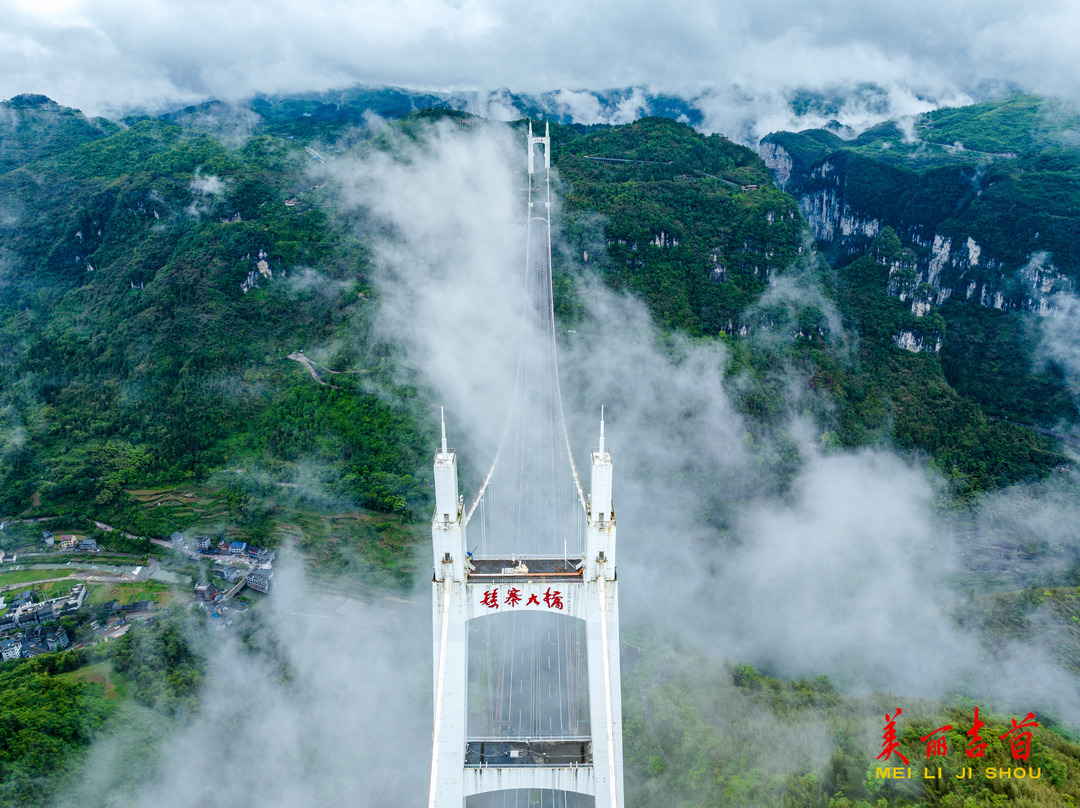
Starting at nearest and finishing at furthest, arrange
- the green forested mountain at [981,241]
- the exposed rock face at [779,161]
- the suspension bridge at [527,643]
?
1. the suspension bridge at [527,643]
2. the green forested mountain at [981,241]
3. the exposed rock face at [779,161]

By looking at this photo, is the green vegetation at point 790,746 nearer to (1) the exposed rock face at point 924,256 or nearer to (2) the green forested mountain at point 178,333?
(2) the green forested mountain at point 178,333

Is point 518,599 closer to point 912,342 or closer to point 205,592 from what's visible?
point 205,592

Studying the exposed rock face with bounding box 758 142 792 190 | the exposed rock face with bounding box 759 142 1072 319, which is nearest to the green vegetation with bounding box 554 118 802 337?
the exposed rock face with bounding box 759 142 1072 319

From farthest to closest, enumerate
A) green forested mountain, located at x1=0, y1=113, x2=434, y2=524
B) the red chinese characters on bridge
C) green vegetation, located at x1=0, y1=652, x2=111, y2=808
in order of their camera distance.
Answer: green forested mountain, located at x1=0, y1=113, x2=434, y2=524 < green vegetation, located at x1=0, y1=652, x2=111, y2=808 < the red chinese characters on bridge

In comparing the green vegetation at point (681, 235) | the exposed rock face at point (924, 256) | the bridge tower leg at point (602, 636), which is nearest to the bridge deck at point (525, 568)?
the bridge tower leg at point (602, 636)

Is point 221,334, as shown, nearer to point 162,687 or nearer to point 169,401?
point 169,401

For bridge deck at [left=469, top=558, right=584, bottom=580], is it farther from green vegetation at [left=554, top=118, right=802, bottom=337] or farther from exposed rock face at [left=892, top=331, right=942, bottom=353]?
exposed rock face at [left=892, top=331, right=942, bottom=353]

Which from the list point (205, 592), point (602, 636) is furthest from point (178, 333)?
point (602, 636)
